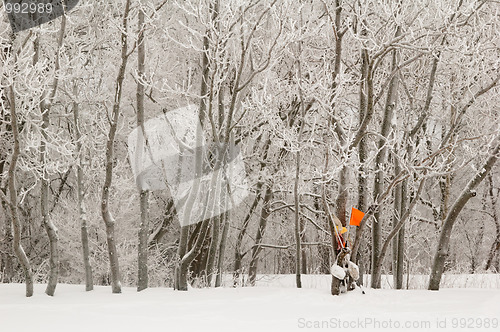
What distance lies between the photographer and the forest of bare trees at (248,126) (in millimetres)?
6941

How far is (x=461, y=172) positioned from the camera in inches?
782

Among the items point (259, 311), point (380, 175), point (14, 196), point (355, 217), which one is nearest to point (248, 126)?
point (380, 175)

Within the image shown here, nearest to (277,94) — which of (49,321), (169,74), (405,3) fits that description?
(169,74)

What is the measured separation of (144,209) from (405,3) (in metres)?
5.46

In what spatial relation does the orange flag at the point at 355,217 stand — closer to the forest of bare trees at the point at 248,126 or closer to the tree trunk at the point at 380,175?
the forest of bare trees at the point at 248,126

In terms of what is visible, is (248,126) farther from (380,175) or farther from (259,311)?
(259,311)

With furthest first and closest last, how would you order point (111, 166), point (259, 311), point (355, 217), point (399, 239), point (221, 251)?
point (221, 251) < point (399, 239) < point (111, 166) < point (355, 217) < point (259, 311)

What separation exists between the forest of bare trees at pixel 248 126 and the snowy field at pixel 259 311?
2.96ft

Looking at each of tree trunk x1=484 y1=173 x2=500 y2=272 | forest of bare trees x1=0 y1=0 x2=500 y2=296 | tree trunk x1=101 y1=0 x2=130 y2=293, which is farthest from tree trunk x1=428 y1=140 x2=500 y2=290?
tree trunk x1=484 y1=173 x2=500 y2=272

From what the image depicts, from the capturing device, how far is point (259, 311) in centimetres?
573

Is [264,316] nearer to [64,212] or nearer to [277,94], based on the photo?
[277,94]

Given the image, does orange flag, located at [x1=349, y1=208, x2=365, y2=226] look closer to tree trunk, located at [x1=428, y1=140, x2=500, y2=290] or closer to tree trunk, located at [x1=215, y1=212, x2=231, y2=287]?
tree trunk, located at [x1=428, y1=140, x2=500, y2=290]

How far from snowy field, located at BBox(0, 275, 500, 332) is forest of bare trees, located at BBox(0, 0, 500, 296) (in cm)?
90

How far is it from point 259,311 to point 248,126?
766cm
